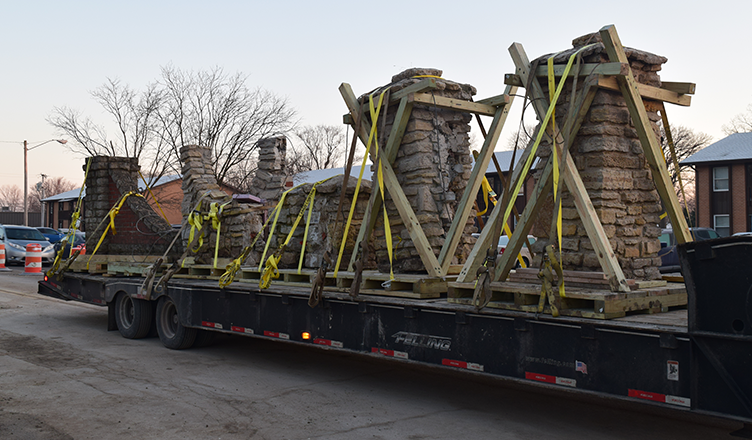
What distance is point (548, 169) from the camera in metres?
6.40

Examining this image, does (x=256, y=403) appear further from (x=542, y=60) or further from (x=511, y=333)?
(x=542, y=60)

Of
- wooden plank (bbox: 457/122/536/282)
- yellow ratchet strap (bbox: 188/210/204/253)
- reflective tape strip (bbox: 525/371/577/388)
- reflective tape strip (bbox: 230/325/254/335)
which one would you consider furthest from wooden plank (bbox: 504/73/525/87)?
yellow ratchet strap (bbox: 188/210/204/253)

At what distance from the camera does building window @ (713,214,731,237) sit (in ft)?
117

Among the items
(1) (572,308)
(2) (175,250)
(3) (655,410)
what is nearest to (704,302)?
(1) (572,308)

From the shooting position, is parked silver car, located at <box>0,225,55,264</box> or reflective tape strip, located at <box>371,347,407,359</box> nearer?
reflective tape strip, located at <box>371,347,407,359</box>

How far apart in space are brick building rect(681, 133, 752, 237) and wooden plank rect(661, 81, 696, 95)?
103 feet

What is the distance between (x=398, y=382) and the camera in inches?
304

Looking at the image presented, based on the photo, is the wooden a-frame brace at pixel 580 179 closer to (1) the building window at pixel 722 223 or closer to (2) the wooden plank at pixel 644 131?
(2) the wooden plank at pixel 644 131

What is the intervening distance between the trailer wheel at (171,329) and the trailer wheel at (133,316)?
0.37 meters

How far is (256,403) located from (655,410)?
12.9 feet

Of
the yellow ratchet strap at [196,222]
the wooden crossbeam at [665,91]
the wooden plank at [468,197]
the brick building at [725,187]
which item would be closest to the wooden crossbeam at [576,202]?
the wooden crossbeam at [665,91]

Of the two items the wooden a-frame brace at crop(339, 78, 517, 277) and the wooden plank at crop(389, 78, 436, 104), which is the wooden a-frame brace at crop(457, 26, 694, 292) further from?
the wooden plank at crop(389, 78, 436, 104)

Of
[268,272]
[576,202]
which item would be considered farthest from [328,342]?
[576,202]

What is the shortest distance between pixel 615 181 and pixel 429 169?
2376 millimetres
